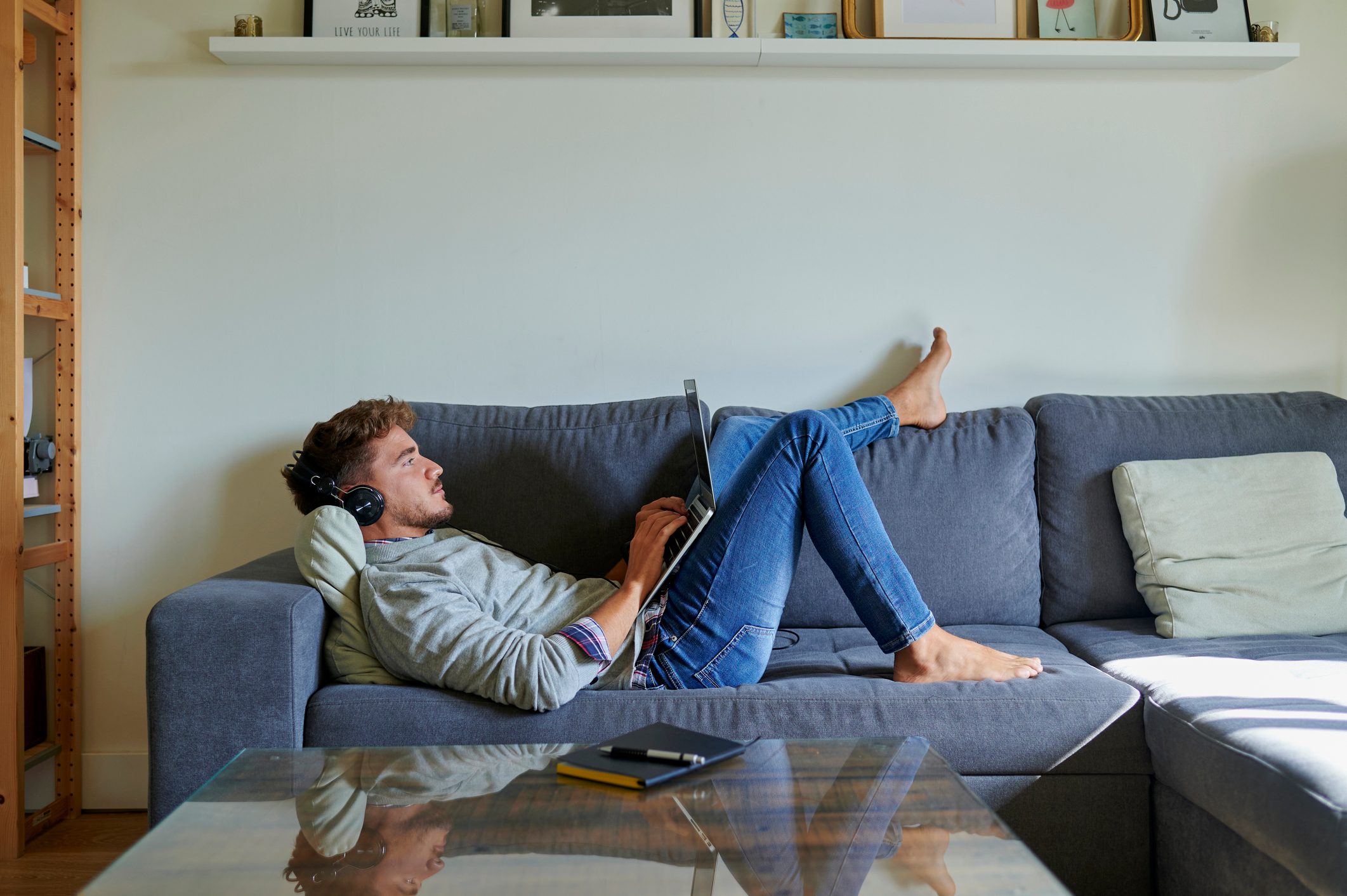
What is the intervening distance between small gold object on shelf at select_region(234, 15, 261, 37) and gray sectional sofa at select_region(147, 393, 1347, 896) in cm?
102

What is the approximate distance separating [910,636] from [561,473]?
2.76 ft

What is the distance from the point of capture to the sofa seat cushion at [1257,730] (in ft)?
4.06

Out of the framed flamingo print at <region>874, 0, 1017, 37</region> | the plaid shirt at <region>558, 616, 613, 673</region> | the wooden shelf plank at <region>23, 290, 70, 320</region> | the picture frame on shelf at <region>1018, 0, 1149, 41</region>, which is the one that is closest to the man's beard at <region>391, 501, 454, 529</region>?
the plaid shirt at <region>558, 616, 613, 673</region>

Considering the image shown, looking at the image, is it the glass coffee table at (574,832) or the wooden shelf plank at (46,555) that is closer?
the glass coffee table at (574,832)

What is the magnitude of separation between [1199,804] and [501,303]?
1801 millimetres

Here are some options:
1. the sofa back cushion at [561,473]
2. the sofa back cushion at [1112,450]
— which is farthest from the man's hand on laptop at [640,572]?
the sofa back cushion at [1112,450]

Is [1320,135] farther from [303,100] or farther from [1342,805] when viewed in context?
[303,100]

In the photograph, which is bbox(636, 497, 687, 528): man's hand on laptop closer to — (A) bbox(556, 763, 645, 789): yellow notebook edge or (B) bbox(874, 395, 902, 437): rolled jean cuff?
(B) bbox(874, 395, 902, 437): rolled jean cuff

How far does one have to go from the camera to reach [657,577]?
5.74ft

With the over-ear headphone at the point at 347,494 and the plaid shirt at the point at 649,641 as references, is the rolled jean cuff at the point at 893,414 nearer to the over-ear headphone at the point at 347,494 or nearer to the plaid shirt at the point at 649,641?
the plaid shirt at the point at 649,641

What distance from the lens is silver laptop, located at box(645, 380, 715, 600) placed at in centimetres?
172

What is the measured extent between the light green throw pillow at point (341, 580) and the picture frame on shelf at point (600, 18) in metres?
1.36

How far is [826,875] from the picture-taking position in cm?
92

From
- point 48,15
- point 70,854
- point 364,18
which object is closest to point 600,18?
point 364,18
